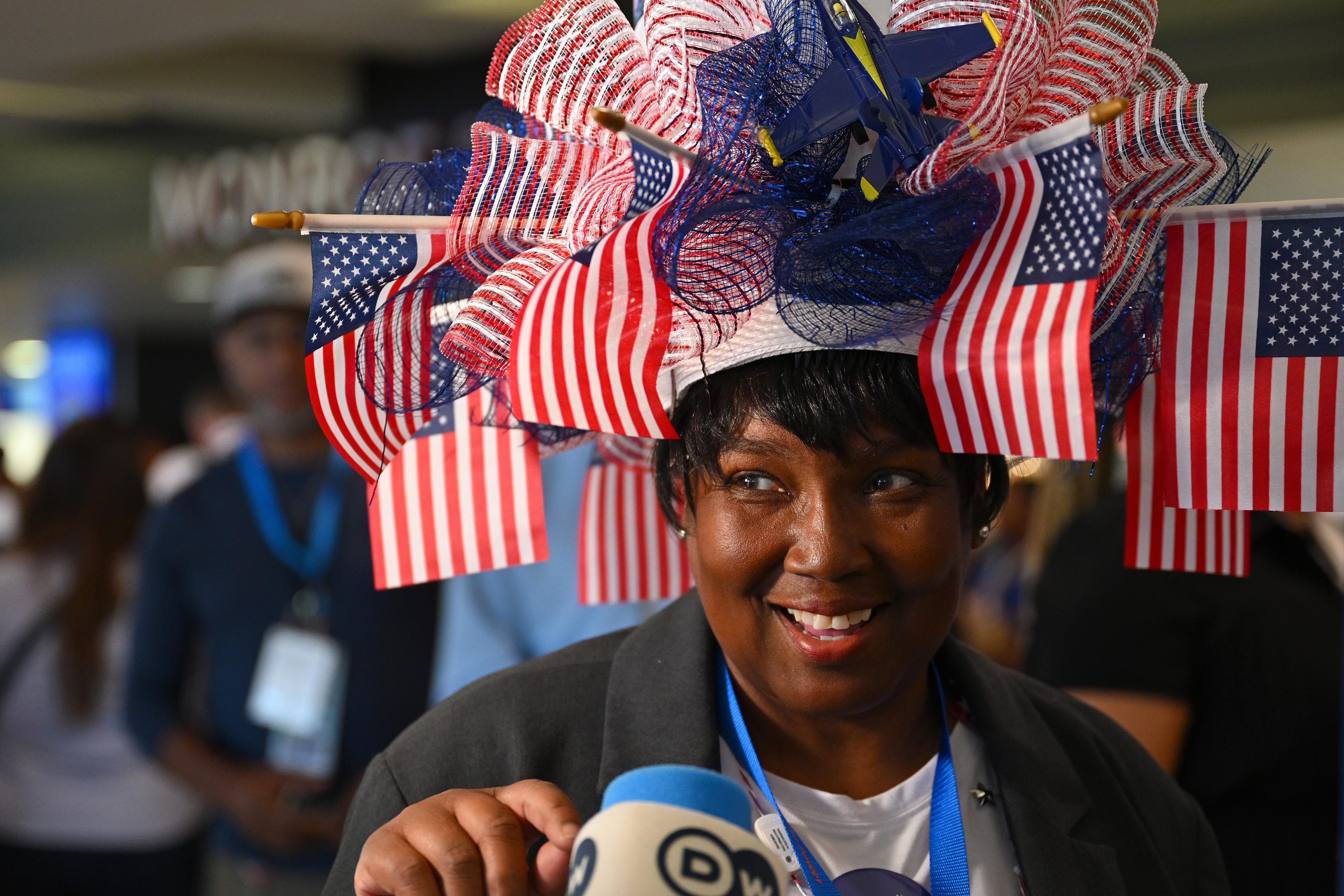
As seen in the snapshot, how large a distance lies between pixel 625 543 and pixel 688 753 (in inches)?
27.0

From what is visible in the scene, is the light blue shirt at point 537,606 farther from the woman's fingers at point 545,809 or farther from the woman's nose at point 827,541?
the woman's fingers at point 545,809

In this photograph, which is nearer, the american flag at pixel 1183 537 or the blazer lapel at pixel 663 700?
the blazer lapel at pixel 663 700

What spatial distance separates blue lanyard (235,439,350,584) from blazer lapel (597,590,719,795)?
6.00ft

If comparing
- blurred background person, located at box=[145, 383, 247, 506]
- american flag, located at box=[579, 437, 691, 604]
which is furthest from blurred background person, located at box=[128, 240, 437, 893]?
blurred background person, located at box=[145, 383, 247, 506]

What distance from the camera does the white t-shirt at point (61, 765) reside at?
11.1 feet

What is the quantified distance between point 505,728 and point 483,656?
4.12ft

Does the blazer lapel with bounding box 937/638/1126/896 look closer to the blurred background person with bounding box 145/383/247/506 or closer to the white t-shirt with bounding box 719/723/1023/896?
the white t-shirt with bounding box 719/723/1023/896

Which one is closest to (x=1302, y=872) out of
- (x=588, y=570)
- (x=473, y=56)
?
(x=588, y=570)

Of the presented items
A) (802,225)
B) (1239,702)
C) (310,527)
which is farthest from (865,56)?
(310,527)

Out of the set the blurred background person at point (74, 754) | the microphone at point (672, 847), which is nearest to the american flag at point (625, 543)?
the microphone at point (672, 847)

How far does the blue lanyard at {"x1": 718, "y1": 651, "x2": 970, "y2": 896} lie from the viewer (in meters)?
1.21

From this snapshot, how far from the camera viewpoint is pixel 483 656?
2.46 meters

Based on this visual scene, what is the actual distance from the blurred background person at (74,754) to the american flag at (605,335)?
2.69 m

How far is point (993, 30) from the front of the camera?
3.78ft
